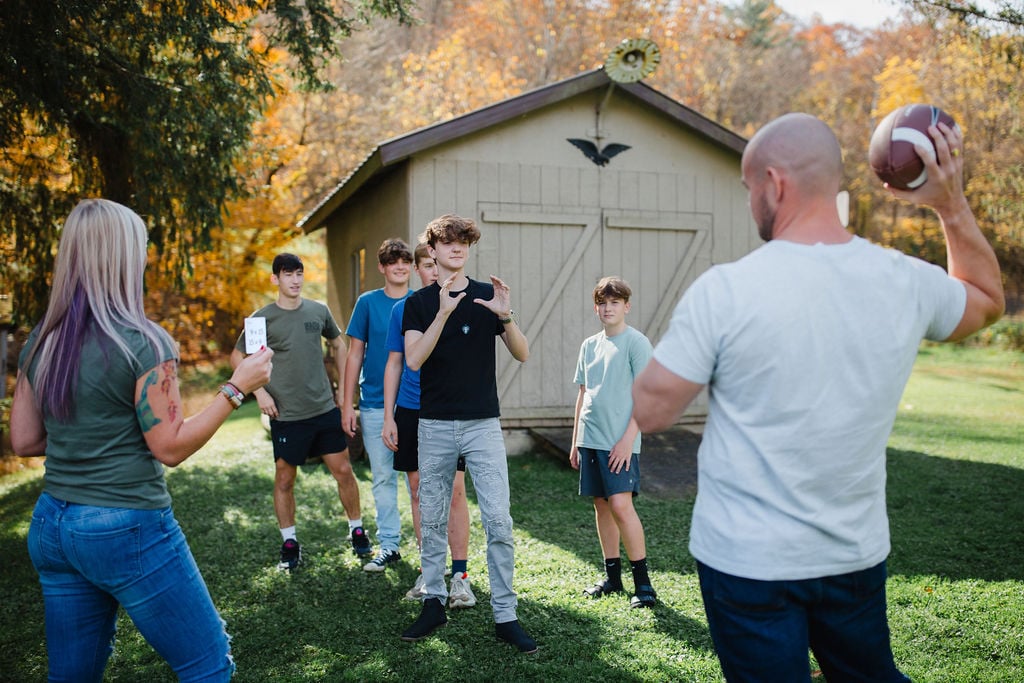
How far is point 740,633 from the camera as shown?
5.97 ft

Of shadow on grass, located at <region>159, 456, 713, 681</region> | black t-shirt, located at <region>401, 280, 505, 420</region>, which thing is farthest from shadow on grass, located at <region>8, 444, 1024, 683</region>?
black t-shirt, located at <region>401, 280, 505, 420</region>

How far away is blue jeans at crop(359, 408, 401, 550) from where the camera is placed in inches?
213

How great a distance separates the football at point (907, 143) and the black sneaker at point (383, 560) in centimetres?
416

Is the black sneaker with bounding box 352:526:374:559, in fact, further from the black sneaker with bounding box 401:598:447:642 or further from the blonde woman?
the blonde woman

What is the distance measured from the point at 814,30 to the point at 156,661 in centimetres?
3971

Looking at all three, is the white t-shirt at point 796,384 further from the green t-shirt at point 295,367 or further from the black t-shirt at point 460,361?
the green t-shirt at point 295,367

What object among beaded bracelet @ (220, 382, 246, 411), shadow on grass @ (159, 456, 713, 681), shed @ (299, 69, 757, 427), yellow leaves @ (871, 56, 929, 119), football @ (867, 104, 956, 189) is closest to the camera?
football @ (867, 104, 956, 189)

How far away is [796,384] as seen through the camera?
5.77 ft

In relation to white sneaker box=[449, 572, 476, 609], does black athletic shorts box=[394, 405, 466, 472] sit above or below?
above

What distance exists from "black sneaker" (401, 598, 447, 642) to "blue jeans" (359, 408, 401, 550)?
4.11 feet

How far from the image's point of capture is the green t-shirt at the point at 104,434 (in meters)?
2.21

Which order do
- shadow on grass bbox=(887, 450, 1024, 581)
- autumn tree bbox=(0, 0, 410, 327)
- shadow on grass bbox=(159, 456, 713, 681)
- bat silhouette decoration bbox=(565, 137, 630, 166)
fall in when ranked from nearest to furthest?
shadow on grass bbox=(159, 456, 713, 681) < shadow on grass bbox=(887, 450, 1024, 581) < autumn tree bbox=(0, 0, 410, 327) < bat silhouette decoration bbox=(565, 137, 630, 166)

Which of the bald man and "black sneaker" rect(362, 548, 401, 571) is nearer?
the bald man

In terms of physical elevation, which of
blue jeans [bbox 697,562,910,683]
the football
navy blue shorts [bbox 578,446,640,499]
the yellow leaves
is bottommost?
navy blue shorts [bbox 578,446,640,499]
